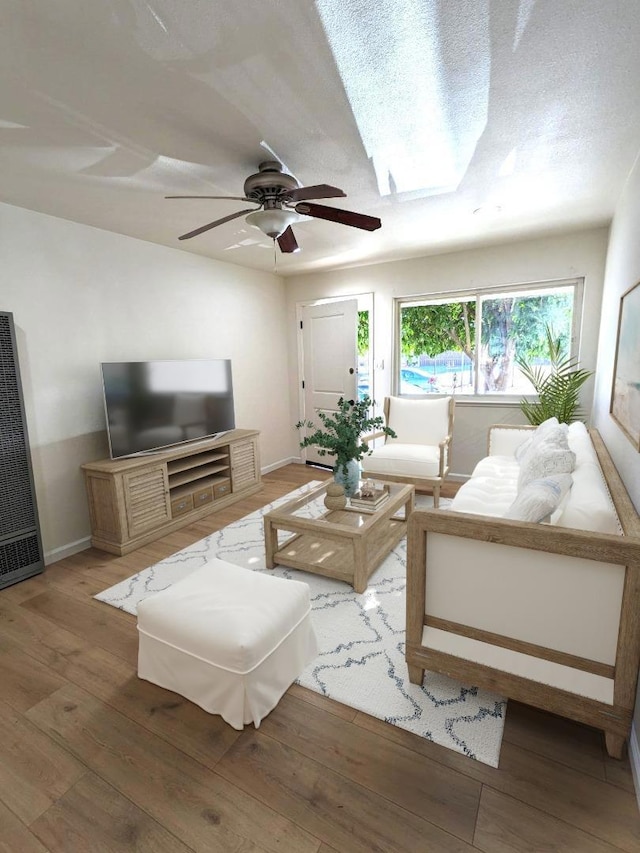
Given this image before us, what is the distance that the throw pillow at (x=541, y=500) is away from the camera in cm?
144

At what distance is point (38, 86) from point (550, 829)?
9.83 ft

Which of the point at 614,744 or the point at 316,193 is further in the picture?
the point at 316,193

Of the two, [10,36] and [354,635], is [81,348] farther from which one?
[354,635]

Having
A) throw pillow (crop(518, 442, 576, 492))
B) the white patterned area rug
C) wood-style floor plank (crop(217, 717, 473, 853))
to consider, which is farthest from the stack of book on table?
wood-style floor plank (crop(217, 717, 473, 853))

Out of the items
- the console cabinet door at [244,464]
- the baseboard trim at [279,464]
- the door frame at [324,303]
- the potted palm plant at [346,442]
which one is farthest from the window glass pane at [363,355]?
the potted palm plant at [346,442]

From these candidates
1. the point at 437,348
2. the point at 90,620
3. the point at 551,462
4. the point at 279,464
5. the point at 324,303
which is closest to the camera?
the point at 551,462

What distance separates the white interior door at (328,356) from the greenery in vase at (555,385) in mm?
1832

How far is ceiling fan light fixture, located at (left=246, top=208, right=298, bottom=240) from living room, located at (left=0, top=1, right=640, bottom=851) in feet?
5.03

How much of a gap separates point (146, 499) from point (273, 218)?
2.22 m

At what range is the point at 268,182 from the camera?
6.74 feet

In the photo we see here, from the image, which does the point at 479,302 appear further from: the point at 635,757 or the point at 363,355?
the point at 635,757

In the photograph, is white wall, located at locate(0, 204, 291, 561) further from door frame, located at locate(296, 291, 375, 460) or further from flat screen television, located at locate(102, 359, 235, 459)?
door frame, located at locate(296, 291, 375, 460)

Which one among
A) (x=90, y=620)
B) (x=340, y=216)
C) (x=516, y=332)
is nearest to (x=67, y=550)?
(x=90, y=620)

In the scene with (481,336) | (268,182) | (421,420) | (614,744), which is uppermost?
(268,182)
